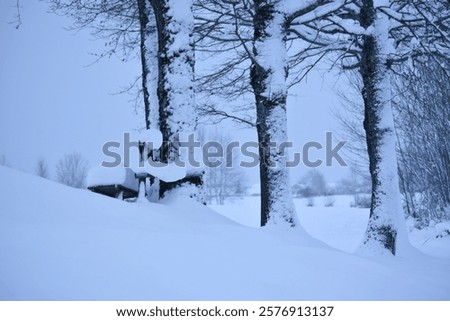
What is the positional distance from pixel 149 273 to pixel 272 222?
2.98 meters

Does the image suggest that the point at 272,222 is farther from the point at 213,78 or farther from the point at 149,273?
the point at 213,78

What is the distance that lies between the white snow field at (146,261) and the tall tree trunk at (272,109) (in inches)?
59.1

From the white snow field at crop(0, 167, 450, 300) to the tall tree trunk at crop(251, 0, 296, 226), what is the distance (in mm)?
1501

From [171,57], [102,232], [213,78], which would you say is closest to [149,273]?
[102,232]

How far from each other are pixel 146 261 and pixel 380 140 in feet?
15.3

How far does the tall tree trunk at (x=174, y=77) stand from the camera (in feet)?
16.3

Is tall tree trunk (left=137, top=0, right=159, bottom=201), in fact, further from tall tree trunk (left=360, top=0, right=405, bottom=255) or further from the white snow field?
tall tree trunk (left=360, top=0, right=405, bottom=255)

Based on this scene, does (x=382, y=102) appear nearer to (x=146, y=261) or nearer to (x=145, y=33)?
(x=145, y=33)

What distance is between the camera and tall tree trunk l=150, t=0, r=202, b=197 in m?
4.97

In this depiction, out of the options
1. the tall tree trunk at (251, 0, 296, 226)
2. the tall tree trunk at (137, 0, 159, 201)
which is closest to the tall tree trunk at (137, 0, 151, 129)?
the tall tree trunk at (137, 0, 159, 201)

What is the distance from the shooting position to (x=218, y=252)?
267 cm

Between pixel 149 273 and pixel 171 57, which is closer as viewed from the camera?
pixel 149 273

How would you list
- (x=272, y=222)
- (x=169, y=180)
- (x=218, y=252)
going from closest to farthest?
(x=218, y=252) → (x=169, y=180) → (x=272, y=222)

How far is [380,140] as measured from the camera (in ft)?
18.9
